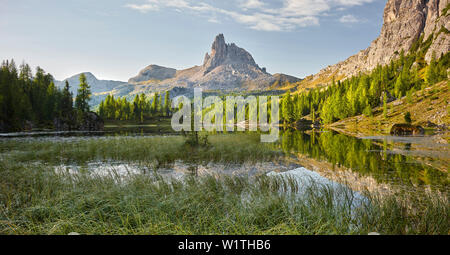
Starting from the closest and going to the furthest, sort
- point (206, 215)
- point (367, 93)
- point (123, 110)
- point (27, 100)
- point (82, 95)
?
1. point (206, 215)
2. point (27, 100)
3. point (82, 95)
4. point (367, 93)
5. point (123, 110)

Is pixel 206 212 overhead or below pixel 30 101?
below

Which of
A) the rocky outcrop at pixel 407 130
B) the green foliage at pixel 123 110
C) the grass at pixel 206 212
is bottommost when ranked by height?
the grass at pixel 206 212

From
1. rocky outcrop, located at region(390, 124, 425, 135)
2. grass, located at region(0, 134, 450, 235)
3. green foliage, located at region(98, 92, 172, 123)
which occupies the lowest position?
grass, located at region(0, 134, 450, 235)

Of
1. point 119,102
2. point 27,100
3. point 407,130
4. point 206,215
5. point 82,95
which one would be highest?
point 119,102

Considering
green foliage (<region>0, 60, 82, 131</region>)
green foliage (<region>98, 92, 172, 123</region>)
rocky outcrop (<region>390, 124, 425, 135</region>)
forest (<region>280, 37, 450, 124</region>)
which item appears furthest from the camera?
green foliage (<region>98, 92, 172, 123</region>)

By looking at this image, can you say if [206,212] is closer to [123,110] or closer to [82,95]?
[82,95]

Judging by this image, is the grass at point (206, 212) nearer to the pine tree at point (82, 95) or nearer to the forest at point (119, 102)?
the forest at point (119, 102)

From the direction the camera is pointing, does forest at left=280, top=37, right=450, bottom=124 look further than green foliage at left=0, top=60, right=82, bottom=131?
Yes

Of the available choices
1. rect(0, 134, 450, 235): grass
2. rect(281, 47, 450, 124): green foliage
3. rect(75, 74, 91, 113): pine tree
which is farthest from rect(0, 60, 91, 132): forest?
rect(281, 47, 450, 124): green foliage

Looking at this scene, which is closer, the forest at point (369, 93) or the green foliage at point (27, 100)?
the green foliage at point (27, 100)

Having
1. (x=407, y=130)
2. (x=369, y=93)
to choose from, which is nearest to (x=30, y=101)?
(x=407, y=130)

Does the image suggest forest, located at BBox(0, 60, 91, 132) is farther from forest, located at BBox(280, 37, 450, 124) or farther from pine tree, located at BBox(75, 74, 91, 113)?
forest, located at BBox(280, 37, 450, 124)

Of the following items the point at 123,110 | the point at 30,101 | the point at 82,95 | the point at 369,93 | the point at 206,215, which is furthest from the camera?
the point at 123,110

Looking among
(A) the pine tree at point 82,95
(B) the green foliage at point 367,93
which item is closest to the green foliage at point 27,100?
(A) the pine tree at point 82,95
